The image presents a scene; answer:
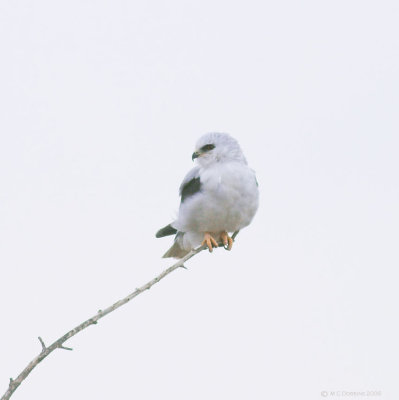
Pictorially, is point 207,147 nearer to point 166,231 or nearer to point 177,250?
point 166,231

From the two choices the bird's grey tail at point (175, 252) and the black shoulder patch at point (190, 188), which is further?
the bird's grey tail at point (175, 252)

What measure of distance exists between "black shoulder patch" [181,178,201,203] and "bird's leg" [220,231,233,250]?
0.65m

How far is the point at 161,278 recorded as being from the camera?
5.22 m

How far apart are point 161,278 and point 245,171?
13.4 feet

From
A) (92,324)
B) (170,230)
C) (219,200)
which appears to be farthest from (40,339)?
(170,230)

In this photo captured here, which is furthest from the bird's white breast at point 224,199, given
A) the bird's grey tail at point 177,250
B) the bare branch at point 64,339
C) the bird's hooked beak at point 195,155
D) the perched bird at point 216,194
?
the bare branch at point 64,339

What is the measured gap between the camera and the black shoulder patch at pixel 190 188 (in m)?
9.20

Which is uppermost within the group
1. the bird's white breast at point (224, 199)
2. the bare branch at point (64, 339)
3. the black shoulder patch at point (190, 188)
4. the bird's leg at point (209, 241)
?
the black shoulder patch at point (190, 188)

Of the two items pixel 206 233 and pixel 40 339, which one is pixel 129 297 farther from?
pixel 206 233

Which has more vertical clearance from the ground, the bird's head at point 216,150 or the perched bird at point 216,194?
the bird's head at point 216,150

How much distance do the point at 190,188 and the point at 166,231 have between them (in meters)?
1.03

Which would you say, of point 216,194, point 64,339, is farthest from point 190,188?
point 64,339

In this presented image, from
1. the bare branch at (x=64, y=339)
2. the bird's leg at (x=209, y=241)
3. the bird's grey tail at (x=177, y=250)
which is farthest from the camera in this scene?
the bird's grey tail at (x=177, y=250)

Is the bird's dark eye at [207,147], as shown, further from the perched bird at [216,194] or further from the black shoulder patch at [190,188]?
the black shoulder patch at [190,188]
